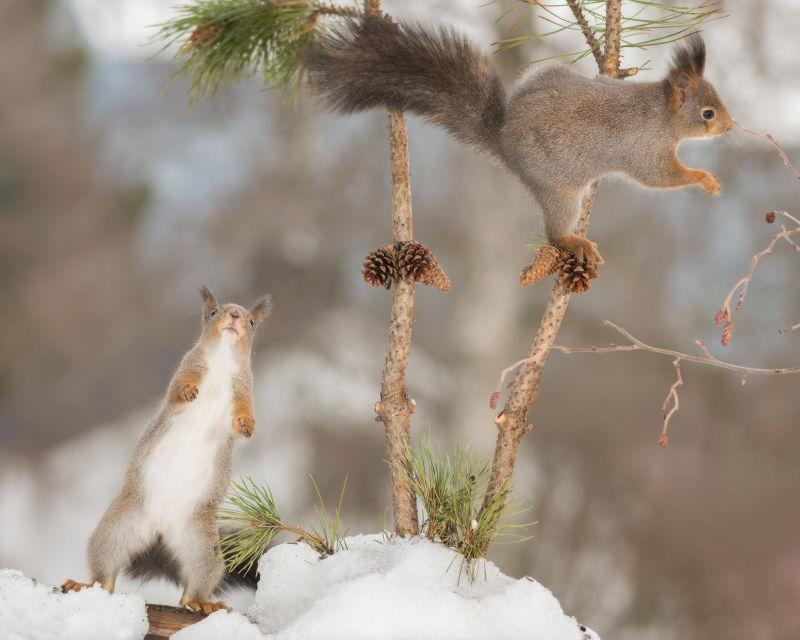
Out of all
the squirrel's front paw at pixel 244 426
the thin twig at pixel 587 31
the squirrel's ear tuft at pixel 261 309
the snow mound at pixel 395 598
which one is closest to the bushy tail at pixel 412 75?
the thin twig at pixel 587 31

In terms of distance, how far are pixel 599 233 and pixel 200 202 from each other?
3.89 feet

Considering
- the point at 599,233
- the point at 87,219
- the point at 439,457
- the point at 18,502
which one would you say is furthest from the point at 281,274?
the point at 439,457

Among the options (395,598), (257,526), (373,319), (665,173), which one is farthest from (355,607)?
(373,319)

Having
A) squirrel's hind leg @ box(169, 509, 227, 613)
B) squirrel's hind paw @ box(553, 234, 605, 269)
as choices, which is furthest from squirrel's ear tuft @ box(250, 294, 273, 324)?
squirrel's hind paw @ box(553, 234, 605, 269)

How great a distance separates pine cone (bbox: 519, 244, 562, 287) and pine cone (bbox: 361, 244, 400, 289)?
13 cm

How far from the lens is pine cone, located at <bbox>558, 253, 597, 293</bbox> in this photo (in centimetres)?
90

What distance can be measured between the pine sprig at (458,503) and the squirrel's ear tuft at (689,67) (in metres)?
0.41

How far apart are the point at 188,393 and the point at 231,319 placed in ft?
0.29

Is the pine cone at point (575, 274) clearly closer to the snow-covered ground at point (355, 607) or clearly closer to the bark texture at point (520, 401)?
the bark texture at point (520, 401)

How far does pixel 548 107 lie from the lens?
0.92m

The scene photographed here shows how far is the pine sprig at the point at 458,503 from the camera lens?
0.92 metres

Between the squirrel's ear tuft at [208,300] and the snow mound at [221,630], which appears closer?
the snow mound at [221,630]

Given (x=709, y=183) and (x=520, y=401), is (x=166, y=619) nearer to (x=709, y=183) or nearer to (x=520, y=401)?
(x=520, y=401)

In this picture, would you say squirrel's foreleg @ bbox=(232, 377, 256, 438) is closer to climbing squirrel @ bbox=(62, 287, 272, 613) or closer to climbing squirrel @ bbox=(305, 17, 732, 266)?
climbing squirrel @ bbox=(62, 287, 272, 613)
